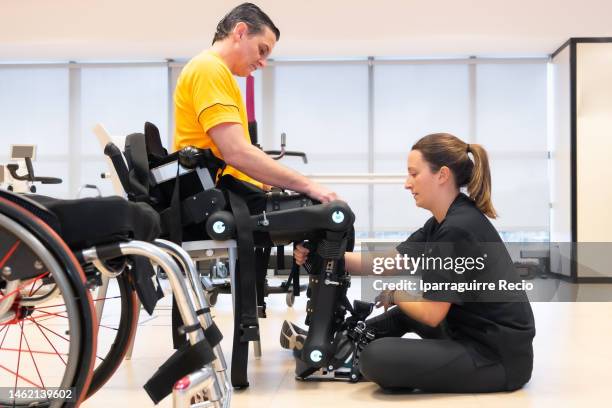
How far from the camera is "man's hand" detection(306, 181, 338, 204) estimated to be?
6.04ft

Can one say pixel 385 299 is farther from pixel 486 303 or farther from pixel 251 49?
pixel 251 49

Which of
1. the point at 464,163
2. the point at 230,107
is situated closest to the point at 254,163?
the point at 230,107

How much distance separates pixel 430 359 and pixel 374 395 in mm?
187

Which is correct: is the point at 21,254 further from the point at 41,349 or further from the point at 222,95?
the point at 41,349

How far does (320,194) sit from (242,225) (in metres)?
0.24

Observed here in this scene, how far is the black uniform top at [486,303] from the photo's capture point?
175 cm

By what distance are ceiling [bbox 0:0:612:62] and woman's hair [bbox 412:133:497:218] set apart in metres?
4.28

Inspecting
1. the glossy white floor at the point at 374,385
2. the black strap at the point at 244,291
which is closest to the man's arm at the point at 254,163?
the black strap at the point at 244,291

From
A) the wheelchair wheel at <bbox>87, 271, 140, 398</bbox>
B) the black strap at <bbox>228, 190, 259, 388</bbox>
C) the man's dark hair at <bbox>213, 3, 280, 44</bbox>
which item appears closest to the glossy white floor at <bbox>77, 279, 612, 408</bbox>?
the black strap at <bbox>228, 190, 259, 388</bbox>

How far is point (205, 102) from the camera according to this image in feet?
6.01

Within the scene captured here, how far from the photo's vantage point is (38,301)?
4.17 ft

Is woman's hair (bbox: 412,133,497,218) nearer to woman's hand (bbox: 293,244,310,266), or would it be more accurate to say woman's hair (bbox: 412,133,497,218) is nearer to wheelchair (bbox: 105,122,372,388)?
wheelchair (bbox: 105,122,372,388)

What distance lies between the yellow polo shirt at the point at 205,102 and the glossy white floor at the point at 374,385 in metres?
0.66

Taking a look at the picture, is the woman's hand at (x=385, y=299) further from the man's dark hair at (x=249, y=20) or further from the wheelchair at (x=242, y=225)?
the man's dark hair at (x=249, y=20)
